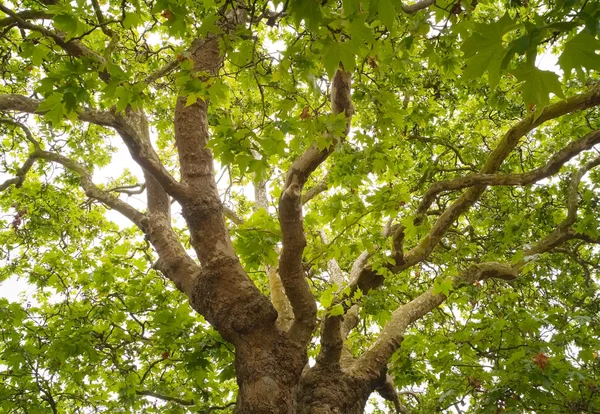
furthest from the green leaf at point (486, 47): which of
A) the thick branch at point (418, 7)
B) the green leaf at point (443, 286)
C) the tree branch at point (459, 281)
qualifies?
the tree branch at point (459, 281)

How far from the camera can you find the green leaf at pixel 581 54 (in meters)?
1.37

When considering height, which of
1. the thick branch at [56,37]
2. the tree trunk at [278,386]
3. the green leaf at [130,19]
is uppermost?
the thick branch at [56,37]

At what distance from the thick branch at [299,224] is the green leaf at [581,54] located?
197 cm

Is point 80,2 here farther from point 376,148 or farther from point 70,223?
point 70,223

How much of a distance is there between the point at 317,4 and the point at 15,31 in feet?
21.3

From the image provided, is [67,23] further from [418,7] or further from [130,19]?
[418,7]

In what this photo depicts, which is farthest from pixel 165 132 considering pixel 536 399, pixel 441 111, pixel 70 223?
pixel 536 399

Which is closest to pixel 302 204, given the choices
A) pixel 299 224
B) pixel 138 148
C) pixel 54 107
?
pixel 299 224

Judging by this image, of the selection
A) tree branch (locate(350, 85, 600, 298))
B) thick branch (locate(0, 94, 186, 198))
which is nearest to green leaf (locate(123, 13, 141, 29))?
thick branch (locate(0, 94, 186, 198))

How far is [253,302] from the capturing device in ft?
10.9

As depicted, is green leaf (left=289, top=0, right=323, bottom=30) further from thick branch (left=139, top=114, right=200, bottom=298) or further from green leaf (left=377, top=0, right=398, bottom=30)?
thick branch (left=139, top=114, right=200, bottom=298)

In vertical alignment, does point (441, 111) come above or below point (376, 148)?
above

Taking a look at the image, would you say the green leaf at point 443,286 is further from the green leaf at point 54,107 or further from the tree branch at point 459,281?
the green leaf at point 54,107

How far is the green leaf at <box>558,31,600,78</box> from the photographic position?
4.50ft
